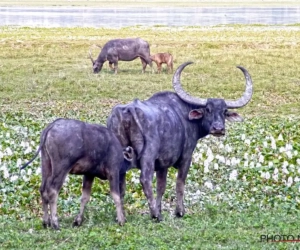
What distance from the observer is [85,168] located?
8.16m

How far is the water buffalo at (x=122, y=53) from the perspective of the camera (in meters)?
23.9

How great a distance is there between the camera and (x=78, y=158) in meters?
8.03

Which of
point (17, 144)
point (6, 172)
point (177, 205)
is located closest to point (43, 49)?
point (17, 144)

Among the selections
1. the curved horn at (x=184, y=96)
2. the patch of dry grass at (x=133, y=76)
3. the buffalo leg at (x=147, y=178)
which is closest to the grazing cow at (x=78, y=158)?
the buffalo leg at (x=147, y=178)

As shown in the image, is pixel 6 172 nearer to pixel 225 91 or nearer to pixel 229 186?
pixel 229 186

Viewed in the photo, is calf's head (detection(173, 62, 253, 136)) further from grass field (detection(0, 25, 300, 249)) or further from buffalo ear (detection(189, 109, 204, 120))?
grass field (detection(0, 25, 300, 249))

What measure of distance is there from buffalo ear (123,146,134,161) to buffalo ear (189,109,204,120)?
3.15 feet

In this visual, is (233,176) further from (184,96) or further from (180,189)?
(184,96)

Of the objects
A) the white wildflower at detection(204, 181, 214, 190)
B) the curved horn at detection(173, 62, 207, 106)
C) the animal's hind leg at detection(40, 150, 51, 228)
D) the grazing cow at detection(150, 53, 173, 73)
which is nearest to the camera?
the animal's hind leg at detection(40, 150, 51, 228)

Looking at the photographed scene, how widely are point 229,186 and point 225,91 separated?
9.11m

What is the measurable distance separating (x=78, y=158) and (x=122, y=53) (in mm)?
16788

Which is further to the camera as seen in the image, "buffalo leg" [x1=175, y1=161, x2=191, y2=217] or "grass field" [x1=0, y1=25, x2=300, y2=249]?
"buffalo leg" [x1=175, y1=161, x2=191, y2=217]

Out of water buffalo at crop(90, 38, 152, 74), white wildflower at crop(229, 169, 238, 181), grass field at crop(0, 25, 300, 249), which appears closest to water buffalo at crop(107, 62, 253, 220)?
grass field at crop(0, 25, 300, 249)

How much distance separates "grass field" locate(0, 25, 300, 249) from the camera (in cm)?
775
